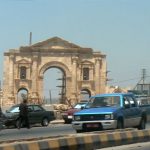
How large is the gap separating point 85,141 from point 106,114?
7515 millimetres

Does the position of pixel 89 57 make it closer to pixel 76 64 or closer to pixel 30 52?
pixel 76 64

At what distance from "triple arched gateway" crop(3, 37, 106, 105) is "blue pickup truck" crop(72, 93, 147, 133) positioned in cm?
7956

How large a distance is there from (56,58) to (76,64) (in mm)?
4161

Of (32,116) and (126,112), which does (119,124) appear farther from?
(32,116)

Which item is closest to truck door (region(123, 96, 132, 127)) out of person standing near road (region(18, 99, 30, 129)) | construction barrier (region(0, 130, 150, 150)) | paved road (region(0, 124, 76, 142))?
paved road (region(0, 124, 76, 142))

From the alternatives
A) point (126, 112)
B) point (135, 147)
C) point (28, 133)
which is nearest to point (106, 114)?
point (126, 112)

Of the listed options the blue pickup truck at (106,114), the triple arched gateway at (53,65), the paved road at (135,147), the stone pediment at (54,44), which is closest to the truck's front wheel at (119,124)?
the blue pickup truck at (106,114)

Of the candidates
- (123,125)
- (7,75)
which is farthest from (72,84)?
(123,125)

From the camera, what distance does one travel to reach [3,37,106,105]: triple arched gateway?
4107 inches

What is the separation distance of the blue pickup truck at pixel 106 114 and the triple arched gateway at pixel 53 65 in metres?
79.6

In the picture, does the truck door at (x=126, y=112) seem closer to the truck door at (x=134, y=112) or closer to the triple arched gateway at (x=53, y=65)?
the truck door at (x=134, y=112)

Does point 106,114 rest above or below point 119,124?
above

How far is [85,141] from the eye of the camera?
1438 centimetres

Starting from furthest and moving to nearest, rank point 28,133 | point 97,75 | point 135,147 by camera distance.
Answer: point 97,75 → point 28,133 → point 135,147
